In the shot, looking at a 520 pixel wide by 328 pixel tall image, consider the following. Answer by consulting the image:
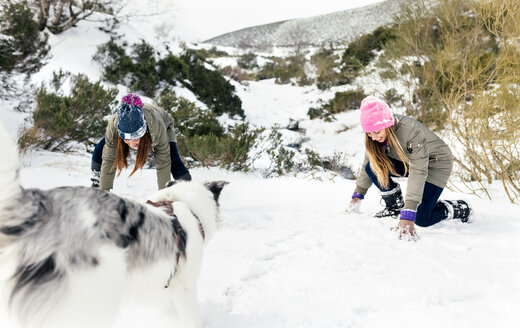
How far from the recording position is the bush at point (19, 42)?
596cm

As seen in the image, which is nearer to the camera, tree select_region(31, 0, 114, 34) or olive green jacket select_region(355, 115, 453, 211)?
olive green jacket select_region(355, 115, 453, 211)

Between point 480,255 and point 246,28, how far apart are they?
7063 cm

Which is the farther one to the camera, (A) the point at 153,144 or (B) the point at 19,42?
(B) the point at 19,42

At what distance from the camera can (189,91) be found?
40.8 feet

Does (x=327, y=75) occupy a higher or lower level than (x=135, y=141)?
higher

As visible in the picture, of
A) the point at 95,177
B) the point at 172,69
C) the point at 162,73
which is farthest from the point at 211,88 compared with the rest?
the point at 95,177

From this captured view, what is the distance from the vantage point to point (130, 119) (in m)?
2.31

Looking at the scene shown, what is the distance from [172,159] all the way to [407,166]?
2171 mm

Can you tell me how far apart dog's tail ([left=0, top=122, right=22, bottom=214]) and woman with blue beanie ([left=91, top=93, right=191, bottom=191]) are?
1.40 metres

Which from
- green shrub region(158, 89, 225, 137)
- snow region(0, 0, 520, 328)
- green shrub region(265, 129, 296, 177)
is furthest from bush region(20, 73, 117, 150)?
green shrub region(265, 129, 296, 177)

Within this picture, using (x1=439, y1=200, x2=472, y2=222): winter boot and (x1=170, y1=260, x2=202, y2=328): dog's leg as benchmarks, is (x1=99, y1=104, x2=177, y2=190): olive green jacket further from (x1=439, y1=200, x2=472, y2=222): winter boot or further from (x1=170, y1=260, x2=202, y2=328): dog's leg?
(x1=439, y1=200, x2=472, y2=222): winter boot

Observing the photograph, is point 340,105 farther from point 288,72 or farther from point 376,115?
point 288,72

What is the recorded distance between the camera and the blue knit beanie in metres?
2.29

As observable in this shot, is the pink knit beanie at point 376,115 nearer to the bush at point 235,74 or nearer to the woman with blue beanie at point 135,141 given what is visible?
the woman with blue beanie at point 135,141
